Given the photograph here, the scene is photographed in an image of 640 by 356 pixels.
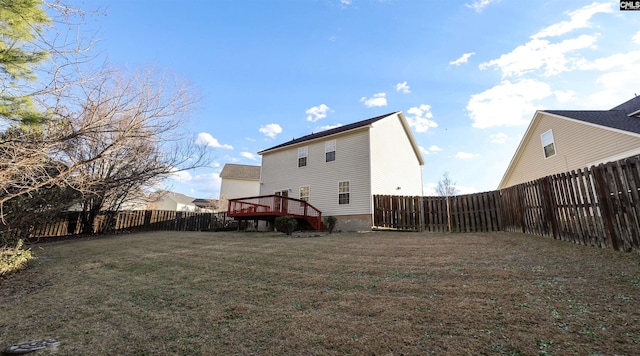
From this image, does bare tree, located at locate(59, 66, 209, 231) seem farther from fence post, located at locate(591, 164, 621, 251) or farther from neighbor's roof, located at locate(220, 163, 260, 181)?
neighbor's roof, located at locate(220, 163, 260, 181)

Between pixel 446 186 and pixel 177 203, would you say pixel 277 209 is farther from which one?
pixel 446 186

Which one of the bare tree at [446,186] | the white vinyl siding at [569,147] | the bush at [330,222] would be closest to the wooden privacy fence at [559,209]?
the bush at [330,222]

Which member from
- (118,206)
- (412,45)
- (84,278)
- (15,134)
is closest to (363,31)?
(412,45)

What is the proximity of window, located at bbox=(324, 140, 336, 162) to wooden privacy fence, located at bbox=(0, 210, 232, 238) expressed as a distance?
943cm

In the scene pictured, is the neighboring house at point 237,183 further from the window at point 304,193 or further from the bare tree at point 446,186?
the bare tree at point 446,186

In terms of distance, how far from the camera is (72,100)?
596cm

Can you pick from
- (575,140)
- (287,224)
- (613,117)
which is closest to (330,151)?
(287,224)

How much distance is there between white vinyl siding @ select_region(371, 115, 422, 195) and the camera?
15242 mm

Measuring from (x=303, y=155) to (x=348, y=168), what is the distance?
3440 mm

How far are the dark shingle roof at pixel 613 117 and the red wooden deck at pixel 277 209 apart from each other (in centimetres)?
1252

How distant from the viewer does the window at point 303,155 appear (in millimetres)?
17266

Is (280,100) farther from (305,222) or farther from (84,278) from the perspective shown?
(84,278)

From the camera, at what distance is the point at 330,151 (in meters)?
16.2

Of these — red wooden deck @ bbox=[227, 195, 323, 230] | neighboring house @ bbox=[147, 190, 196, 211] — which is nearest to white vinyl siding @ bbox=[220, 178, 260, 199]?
neighboring house @ bbox=[147, 190, 196, 211]
